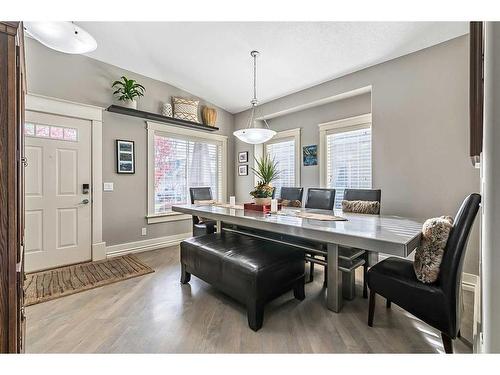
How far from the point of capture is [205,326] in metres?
1.77

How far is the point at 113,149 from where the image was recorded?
11.8 feet

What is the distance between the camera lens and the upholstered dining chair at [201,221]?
11.5ft

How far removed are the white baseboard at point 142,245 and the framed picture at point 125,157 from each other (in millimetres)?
1205

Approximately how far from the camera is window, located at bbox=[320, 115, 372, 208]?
354 cm

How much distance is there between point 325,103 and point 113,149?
358 centimetres

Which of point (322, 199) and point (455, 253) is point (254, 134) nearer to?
point (322, 199)

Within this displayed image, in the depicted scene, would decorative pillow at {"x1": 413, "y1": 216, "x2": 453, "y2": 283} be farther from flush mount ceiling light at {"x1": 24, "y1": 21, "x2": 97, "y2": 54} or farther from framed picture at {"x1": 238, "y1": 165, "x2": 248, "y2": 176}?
framed picture at {"x1": 238, "y1": 165, "x2": 248, "y2": 176}

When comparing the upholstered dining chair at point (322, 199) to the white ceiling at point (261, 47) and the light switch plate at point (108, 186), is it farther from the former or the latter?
the light switch plate at point (108, 186)

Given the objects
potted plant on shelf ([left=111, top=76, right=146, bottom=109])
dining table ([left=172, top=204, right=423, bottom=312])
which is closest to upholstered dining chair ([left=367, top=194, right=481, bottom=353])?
dining table ([left=172, top=204, right=423, bottom=312])

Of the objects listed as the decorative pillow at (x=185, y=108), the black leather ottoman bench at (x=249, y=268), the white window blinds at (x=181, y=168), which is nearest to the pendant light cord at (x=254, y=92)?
the white window blinds at (x=181, y=168)

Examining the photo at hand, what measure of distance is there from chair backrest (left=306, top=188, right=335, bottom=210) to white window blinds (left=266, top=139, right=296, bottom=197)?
131 cm

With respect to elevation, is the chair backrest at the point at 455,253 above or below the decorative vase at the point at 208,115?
below
